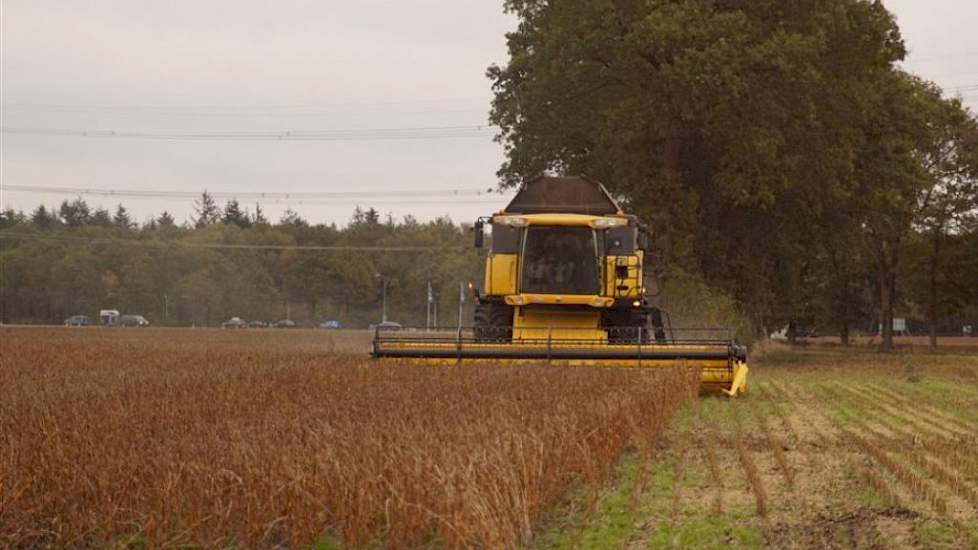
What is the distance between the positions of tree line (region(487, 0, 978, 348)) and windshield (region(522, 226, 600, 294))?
11603 millimetres

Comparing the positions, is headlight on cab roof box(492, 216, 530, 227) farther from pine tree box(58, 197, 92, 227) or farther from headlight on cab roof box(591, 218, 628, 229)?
pine tree box(58, 197, 92, 227)

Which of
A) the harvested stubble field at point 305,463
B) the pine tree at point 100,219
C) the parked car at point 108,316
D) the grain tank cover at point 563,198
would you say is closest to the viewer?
the harvested stubble field at point 305,463

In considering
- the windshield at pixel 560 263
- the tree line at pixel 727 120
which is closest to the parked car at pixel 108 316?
the tree line at pixel 727 120

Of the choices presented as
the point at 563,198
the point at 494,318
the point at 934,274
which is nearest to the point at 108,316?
the point at 934,274

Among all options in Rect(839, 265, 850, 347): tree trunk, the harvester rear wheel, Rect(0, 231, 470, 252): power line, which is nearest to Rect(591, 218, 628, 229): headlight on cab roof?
the harvester rear wheel

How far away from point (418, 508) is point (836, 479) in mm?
4809

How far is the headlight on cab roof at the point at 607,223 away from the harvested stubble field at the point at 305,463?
9404mm

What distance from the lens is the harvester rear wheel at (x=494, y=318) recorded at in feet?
75.1

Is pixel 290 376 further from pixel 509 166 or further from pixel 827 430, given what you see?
pixel 509 166

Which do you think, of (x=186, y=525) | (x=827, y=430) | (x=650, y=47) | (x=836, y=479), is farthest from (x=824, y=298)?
(x=186, y=525)

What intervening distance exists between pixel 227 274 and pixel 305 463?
10021 centimetres

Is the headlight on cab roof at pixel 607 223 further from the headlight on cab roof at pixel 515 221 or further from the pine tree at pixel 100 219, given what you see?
the pine tree at pixel 100 219

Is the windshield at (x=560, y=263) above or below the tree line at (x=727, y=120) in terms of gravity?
below

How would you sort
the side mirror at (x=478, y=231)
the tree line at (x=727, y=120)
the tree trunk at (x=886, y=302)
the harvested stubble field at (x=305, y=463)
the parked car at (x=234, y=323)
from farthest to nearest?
the parked car at (x=234, y=323), the tree trunk at (x=886, y=302), the tree line at (x=727, y=120), the side mirror at (x=478, y=231), the harvested stubble field at (x=305, y=463)
